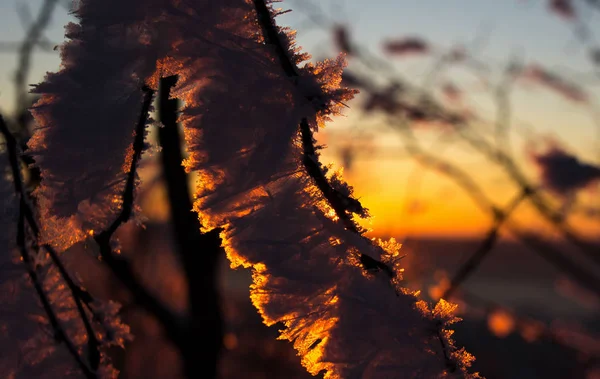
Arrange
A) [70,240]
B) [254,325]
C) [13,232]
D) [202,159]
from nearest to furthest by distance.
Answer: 1. [202,159]
2. [70,240]
3. [13,232]
4. [254,325]

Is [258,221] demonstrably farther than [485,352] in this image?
No

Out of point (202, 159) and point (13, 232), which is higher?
point (202, 159)

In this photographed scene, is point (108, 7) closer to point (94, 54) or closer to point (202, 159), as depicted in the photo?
point (94, 54)

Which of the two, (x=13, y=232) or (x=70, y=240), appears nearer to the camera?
(x=70, y=240)

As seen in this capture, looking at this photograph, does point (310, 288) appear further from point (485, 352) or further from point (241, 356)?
point (485, 352)

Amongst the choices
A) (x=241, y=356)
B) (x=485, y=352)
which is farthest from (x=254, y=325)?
(x=485, y=352)

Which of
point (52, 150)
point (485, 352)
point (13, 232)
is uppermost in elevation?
point (485, 352)

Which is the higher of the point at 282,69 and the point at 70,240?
the point at 282,69

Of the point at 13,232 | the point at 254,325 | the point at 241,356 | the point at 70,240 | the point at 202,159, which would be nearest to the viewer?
the point at 202,159

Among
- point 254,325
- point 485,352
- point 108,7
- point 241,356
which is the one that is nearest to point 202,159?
point 108,7
